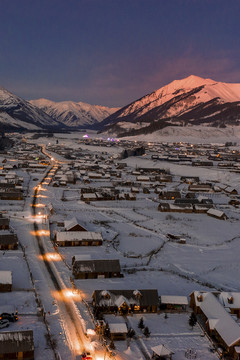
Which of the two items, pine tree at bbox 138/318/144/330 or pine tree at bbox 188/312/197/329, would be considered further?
pine tree at bbox 188/312/197/329

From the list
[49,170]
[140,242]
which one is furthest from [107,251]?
[49,170]

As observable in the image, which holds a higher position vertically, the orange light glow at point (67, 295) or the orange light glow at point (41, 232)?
the orange light glow at point (41, 232)

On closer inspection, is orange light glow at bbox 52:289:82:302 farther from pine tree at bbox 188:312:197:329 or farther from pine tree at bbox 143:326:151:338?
pine tree at bbox 188:312:197:329

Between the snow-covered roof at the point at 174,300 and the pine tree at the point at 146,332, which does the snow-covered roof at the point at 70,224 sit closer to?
the snow-covered roof at the point at 174,300

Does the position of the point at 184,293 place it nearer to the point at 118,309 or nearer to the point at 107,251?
the point at 118,309

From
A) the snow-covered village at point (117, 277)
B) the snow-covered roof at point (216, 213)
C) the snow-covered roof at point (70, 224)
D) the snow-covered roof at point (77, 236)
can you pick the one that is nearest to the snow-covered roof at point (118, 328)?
the snow-covered village at point (117, 277)

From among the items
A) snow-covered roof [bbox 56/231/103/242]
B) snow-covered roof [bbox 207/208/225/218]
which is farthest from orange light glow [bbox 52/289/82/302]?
snow-covered roof [bbox 207/208/225/218]
